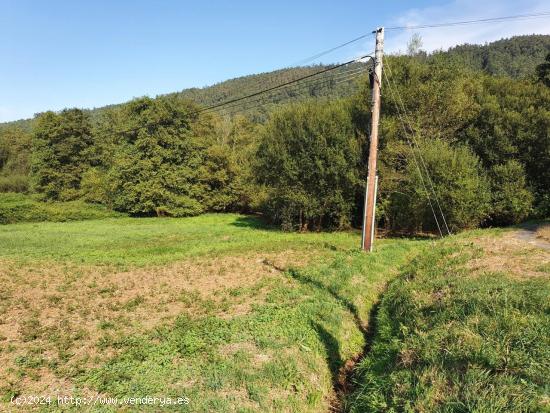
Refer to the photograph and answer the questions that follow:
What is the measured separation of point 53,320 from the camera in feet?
27.7

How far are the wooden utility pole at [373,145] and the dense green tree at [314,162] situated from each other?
10.2m

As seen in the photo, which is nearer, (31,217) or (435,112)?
(435,112)

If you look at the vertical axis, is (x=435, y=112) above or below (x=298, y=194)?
above

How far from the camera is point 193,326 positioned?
7.88 meters

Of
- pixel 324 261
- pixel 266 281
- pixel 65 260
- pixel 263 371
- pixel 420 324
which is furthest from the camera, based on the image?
pixel 65 260

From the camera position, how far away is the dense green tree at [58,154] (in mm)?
48156

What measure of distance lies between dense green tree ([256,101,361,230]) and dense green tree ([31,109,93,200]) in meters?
34.7

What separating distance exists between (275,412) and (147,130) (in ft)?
135

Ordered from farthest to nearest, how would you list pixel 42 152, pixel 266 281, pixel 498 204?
pixel 42 152 → pixel 498 204 → pixel 266 281

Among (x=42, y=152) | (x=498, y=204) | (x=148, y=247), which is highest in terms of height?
(x=42, y=152)

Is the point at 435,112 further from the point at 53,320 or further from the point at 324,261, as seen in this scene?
the point at 53,320

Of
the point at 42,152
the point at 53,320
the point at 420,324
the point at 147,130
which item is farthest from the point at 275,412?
Result: the point at 42,152

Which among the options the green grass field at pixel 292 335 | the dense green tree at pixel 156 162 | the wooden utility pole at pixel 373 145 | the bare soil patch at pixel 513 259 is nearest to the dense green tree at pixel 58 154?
the dense green tree at pixel 156 162

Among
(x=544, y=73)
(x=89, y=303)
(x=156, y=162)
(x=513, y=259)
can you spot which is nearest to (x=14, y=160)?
(x=156, y=162)
